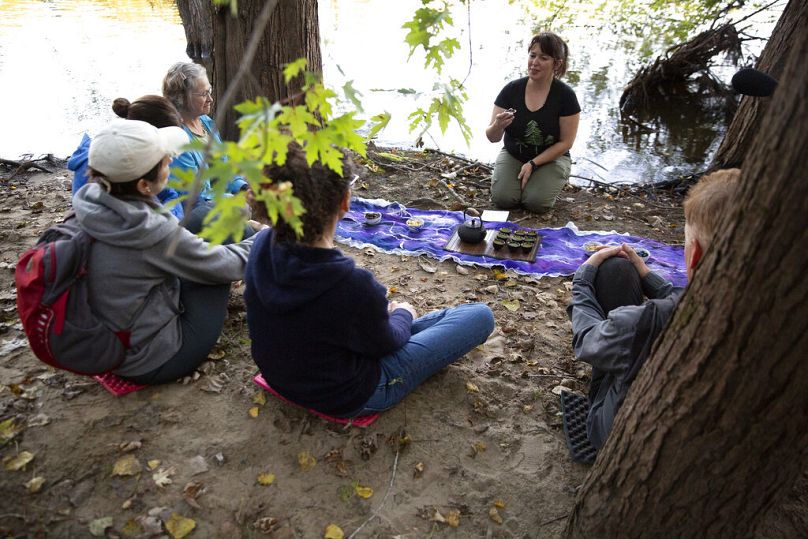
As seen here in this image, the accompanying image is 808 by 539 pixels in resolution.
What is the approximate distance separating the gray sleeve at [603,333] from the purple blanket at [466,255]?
5.53 ft

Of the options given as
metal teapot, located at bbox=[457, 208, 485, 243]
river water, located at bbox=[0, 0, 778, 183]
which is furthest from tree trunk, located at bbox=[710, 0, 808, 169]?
metal teapot, located at bbox=[457, 208, 485, 243]

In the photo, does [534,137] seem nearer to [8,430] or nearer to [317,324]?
[317,324]

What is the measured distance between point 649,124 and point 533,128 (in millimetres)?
4892

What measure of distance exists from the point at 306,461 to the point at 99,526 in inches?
35.5

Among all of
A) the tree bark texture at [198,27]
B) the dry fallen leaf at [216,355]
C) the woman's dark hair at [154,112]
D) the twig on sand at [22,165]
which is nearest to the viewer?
the dry fallen leaf at [216,355]

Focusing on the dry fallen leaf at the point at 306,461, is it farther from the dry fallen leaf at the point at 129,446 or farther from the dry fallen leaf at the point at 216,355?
the dry fallen leaf at the point at 216,355

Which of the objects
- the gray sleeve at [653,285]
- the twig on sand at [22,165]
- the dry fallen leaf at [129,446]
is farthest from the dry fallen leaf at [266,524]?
the twig on sand at [22,165]

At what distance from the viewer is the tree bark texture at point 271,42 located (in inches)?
173

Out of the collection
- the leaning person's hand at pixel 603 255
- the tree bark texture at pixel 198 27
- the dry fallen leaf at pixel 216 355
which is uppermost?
the tree bark texture at pixel 198 27

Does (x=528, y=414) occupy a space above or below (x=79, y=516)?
above

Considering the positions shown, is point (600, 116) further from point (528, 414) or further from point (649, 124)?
point (528, 414)

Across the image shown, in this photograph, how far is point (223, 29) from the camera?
15.3ft

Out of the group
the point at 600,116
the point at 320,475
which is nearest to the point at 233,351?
the point at 320,475

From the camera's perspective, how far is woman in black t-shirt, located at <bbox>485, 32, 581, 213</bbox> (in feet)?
18.1
